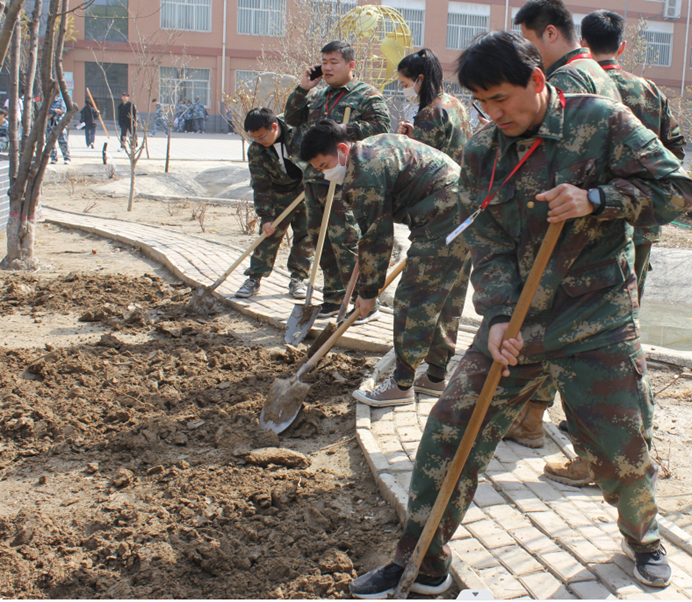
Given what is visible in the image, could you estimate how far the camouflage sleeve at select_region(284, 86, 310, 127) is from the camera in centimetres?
577

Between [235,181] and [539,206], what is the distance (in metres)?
14.1

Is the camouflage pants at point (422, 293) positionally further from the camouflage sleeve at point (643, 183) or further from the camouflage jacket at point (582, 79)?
the camouflage sleeve at point (643, 183)

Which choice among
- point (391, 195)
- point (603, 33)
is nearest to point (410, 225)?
point (391, 195)

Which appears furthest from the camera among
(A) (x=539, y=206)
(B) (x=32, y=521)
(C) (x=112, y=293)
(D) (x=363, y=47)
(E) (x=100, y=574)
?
(D) (x=363, y=47)

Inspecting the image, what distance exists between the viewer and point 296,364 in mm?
4699

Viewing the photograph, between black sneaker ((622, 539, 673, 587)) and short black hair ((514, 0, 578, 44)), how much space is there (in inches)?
90.4

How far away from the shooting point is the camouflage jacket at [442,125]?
179 inches

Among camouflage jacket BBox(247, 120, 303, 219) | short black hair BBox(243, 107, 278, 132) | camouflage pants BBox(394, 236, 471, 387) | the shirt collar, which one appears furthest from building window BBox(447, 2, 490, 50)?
the shirt collar

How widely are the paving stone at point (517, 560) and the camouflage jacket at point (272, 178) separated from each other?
13.8ft

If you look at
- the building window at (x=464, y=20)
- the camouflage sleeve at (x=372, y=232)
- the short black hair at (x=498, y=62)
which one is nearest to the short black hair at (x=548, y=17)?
the camouflage sleeve at (x=372, y=232)

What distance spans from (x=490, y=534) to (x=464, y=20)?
39.9 metres

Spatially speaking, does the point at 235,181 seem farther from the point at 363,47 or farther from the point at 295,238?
the point at 295,238

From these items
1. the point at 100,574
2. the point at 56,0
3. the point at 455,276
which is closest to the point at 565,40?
the point at 455,276

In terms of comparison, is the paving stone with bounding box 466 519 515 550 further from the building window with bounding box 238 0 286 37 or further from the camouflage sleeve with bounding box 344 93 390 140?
the building window with bounding box 238 0 286 37
